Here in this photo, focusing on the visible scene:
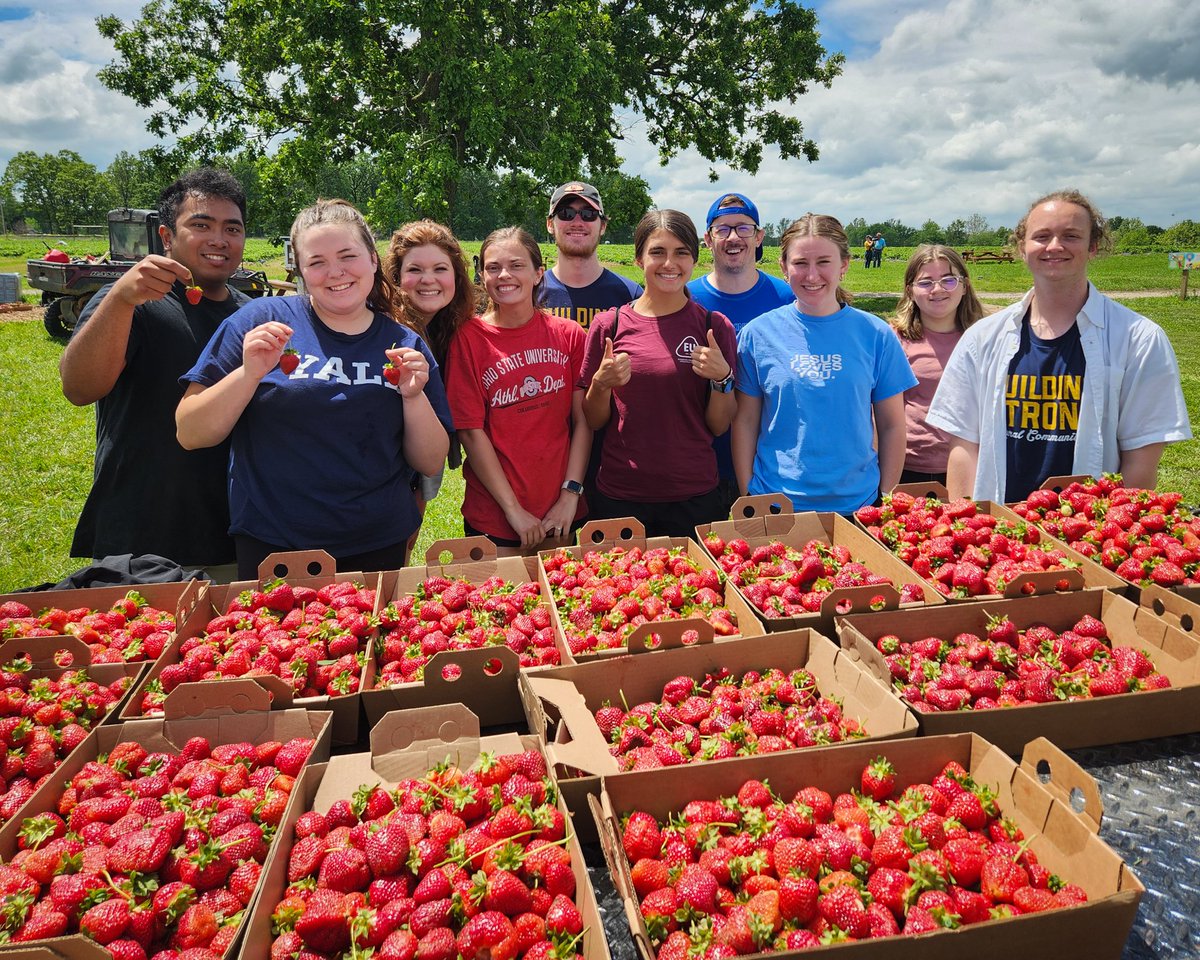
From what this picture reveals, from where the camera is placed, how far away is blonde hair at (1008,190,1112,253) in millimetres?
3471

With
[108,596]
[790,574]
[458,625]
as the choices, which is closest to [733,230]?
[790,574]

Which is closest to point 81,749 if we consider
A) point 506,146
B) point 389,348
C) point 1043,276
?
point 389,348

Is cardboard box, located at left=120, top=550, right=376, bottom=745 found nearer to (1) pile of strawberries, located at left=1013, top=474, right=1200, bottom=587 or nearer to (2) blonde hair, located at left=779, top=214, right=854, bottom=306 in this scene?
(2) blonde hair, located at left=779, top=214, right=854, bottom=306

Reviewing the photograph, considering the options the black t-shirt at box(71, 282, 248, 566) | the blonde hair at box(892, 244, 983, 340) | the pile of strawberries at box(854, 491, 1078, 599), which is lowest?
the pile of strawberries at box(854, 491, 1078, 599)

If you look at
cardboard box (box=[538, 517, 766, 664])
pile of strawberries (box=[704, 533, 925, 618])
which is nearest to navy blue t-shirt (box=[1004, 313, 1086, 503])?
pile of strawberries (box=[704, 533, 925, 618])

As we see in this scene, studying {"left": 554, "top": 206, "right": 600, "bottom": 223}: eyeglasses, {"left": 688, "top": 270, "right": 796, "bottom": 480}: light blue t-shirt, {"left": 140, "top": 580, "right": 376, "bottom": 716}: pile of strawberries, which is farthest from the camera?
{"left": 688, "top": 270, "right": 796, "bottom": 480}: light blue t-shirt

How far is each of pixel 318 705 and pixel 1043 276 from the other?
3.55 meters

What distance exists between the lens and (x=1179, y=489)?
27.3ft

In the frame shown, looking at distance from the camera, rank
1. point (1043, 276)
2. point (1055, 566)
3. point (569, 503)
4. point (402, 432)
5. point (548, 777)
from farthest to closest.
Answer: point (569, 503)
point (1043, 276)
point (402, 432)
point (1055, 566)
point (548, 777)

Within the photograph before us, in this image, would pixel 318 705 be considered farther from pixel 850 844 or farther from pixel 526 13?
pixel 526 13

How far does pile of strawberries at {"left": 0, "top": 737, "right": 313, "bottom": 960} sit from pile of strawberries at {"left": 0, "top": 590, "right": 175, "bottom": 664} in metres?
0.56

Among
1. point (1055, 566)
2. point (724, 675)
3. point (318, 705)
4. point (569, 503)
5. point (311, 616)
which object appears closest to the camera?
point (318, 705)

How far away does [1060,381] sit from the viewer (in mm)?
3525

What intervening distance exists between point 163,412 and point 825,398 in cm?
297
